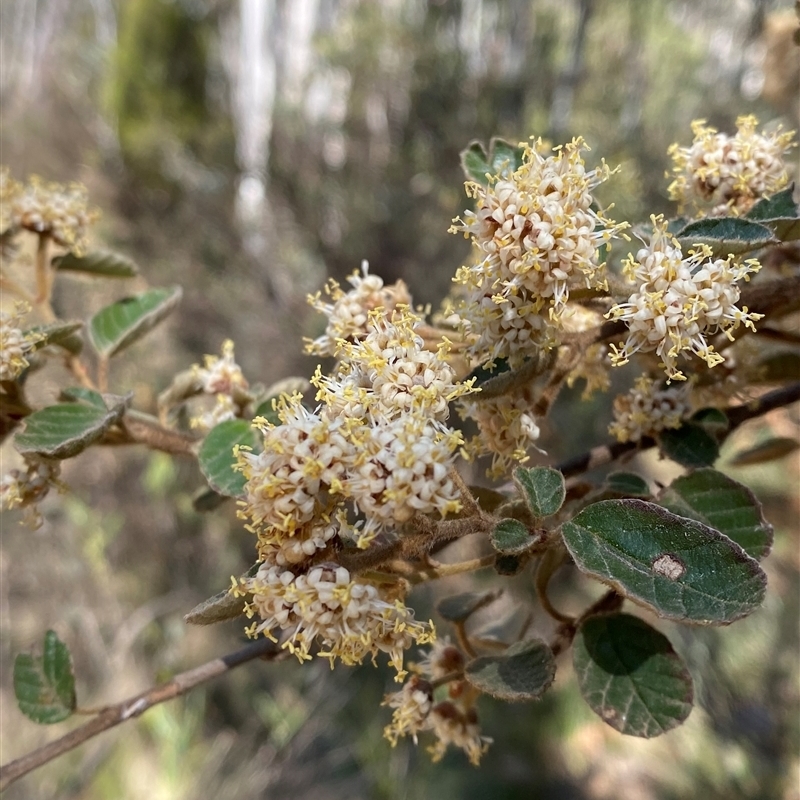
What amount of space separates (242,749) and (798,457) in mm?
3597

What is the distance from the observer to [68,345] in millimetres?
685

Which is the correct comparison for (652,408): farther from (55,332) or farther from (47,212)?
(47,212)

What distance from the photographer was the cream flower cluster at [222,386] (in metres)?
0.68

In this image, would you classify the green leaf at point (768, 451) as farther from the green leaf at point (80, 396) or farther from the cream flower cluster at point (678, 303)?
the green leaf at point (80, 396)

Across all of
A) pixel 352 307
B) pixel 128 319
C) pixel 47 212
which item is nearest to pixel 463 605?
pixel 352 307

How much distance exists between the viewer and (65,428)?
1.81 feet

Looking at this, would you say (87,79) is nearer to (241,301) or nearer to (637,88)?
(241,301)

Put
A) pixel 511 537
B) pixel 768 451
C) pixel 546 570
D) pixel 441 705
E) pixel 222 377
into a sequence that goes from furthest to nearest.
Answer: pixel 768 451, pixel 222 377, pixel 441 705, pixel 546 570, pixel 511 537

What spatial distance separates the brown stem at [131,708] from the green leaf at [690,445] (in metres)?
0.38

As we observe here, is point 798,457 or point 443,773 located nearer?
point 443,773

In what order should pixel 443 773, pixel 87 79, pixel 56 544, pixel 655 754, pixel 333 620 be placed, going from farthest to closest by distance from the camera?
1. pixel 87 79
2. pixel 56 544
3. pixel 655 754
4. pixel 443 773
5. pixel 333 620

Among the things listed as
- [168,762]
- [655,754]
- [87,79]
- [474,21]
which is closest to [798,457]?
[655,754]

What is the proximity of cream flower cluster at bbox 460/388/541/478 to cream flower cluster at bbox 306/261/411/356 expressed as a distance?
0.12 metres

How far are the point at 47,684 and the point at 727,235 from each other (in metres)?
0.76
